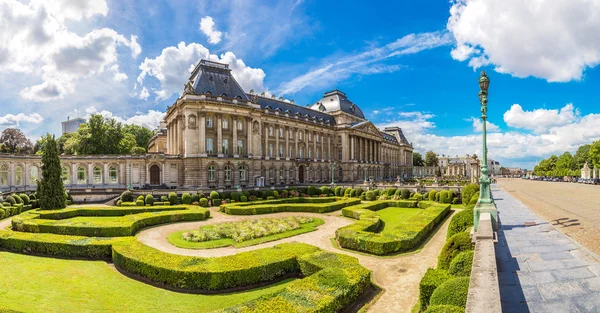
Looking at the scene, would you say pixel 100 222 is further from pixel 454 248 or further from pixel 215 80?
pixel 215 80

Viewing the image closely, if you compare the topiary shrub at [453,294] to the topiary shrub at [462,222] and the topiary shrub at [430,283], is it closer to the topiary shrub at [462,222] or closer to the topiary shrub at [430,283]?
the topiary shrub at [430,283]

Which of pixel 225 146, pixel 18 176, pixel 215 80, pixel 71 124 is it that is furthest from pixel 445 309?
pixel 71 124

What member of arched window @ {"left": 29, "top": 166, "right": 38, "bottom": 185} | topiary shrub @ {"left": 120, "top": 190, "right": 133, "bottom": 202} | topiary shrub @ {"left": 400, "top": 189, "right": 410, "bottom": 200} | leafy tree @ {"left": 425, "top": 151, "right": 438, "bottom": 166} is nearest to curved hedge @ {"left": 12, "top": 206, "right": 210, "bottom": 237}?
topiary shrub @ {"left": 120, "top": 190, "right": 133, "bottom": 202}

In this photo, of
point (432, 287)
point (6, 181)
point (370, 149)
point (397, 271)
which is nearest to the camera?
point (432, 287)

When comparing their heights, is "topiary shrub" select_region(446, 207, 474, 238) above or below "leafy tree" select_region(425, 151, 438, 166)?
below

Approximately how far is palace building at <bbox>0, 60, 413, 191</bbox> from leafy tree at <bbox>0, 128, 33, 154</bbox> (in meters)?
36.2

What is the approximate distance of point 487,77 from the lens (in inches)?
597

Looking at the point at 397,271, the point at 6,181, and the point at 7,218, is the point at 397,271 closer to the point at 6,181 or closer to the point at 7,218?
the point at 7,218

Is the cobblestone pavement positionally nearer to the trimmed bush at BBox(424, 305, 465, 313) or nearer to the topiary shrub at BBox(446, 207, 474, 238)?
the topiary shrub at BBox(446, 207, 474, 238)

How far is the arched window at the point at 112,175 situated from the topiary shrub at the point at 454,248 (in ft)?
158

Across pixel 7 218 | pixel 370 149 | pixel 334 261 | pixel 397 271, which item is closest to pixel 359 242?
pixel 397 271

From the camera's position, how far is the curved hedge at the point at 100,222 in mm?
20703

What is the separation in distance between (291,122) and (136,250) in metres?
51.0

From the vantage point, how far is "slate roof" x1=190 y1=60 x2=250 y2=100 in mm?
49500
